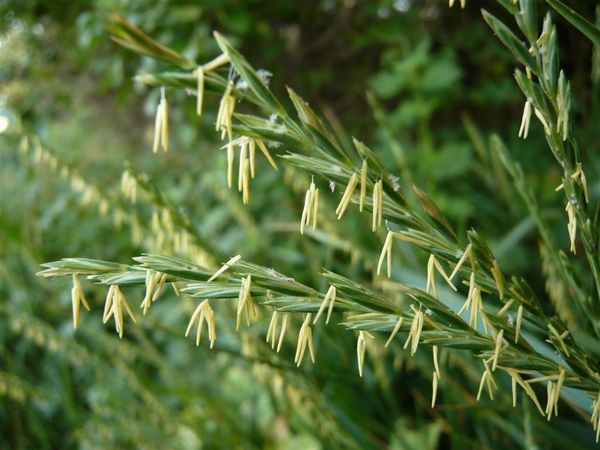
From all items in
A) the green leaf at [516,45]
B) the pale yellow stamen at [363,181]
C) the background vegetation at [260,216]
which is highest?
the green leaf at [516,45]

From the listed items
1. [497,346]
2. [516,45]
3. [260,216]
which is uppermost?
[516,45]

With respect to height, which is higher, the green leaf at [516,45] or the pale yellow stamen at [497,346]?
the green leaf at [516,45]

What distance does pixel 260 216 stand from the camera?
2004 millimetres

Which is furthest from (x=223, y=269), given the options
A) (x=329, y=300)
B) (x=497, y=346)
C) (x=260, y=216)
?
(x=260, y=216)

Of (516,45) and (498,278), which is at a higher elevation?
(516,45)

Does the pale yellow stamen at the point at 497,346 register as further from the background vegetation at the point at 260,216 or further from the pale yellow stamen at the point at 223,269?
the background vegetation at the point at 260,216

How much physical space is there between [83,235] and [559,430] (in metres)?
1.82

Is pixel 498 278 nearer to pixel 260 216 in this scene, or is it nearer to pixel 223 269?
pixel 223 269

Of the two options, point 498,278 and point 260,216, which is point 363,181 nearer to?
point 498,278

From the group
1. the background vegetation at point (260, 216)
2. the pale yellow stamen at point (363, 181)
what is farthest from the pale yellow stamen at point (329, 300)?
the background vegetation at point (260, 216)

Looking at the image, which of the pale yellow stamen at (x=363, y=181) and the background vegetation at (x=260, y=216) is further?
the background vegetation at (x=260, y=216)

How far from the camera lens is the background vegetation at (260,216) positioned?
1080 mm

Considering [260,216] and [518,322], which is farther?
[260,216]

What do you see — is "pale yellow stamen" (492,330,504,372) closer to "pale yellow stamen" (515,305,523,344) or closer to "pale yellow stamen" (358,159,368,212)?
"pale yellow stamen" (515,305,523,344)
